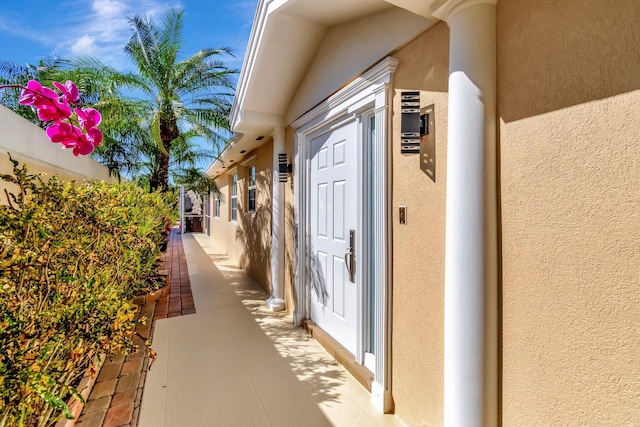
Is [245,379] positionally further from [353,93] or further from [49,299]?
[353,93]

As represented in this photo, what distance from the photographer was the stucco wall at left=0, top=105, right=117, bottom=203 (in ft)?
14.8

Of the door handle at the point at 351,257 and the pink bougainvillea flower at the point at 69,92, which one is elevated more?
the pink bougainvillea flower at the point at 69,92

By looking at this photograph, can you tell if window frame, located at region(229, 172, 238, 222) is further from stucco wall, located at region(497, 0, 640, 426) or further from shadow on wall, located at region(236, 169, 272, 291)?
stucco wall, located at region(497, 0, 640, 426)

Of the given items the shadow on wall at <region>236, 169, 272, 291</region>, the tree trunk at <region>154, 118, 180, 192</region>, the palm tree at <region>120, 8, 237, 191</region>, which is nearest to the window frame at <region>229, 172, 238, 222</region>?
the shadow on wall at <region>236, 169, 272, 291</region>

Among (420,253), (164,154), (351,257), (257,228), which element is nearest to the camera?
(420,253)

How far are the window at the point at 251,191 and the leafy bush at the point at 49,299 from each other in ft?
19.0

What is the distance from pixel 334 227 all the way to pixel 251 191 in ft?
17.0

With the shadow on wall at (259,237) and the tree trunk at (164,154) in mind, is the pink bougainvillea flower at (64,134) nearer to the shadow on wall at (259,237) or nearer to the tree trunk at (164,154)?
the shadow on wall at (259,237)

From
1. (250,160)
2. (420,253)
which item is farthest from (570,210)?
(250,160)

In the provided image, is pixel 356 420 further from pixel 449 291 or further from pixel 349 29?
pixel 349 29

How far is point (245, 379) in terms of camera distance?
133 inches

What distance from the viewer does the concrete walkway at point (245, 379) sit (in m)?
2.80

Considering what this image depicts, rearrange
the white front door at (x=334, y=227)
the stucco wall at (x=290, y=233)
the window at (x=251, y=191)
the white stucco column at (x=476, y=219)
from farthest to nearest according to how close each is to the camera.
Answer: the window at (x=251, y=191) → the stucco wall at (x=290, y=233) → the white front door at (x=334, y=227) → the white stucco column at (x=476, y=219)

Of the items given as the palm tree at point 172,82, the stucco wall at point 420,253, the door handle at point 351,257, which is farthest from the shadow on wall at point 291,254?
the palm tree at point 172,82
